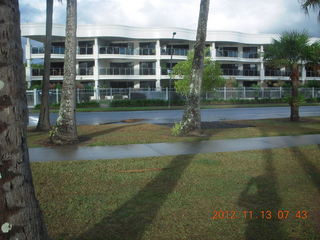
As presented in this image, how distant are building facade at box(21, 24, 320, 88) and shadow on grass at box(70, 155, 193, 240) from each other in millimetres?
36252

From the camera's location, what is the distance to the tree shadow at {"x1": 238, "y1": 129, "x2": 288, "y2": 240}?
4.04 m

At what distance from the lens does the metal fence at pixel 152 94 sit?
115ft

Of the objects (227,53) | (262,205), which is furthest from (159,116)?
(227,53)

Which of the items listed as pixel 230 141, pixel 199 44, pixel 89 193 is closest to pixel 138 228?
pixel 89 193

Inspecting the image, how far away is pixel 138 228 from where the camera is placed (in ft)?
13.6

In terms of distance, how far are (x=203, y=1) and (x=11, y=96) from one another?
10779mm

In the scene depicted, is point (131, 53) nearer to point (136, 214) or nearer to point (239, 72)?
point (239, 72)

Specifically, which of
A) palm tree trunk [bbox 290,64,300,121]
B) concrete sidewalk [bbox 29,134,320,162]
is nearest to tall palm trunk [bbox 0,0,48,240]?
→ concrete sidewalk [bbox 29,134,320,162]

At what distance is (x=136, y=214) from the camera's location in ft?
15.1

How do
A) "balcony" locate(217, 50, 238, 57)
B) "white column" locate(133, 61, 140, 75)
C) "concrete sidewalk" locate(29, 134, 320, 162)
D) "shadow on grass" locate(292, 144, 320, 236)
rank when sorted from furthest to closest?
"balcony" locate(217, 50, 238, 57) → "white column" locate(133, 61, 140, 75) → "concrete sidewalk" locate(29, 134, 320, 162) → "shadow on grass" locate(292, 144, 320, 236)

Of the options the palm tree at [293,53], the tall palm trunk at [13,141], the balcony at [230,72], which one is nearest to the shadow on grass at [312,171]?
the tall palm trunk at [13,141]

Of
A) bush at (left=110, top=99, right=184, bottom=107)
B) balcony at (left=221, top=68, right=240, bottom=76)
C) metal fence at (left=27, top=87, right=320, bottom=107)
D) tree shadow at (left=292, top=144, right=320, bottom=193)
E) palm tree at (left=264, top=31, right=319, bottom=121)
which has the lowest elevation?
A: tree shadow at (left=292, top=144, right=320, bottom=193)

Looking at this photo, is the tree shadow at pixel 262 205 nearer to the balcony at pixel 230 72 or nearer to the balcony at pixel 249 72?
the balcony at pixel 230 72

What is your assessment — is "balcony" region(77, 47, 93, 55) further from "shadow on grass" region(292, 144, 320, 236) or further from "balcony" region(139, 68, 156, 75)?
"shadow on grass" region(292, 144, 320, 236)
